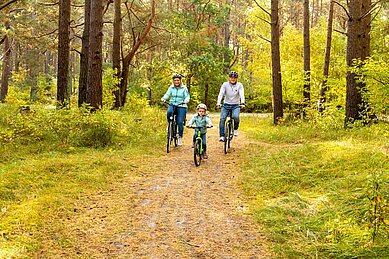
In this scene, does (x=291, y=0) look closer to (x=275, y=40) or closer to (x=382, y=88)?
(x=275, y=40)

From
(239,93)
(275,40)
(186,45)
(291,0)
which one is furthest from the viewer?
(291,0)

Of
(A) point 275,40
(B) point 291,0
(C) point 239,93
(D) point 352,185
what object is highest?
(B) point 291,0

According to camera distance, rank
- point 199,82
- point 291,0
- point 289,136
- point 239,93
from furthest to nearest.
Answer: point 291,0 < point 199,82 < point 289,136 < point 239,93

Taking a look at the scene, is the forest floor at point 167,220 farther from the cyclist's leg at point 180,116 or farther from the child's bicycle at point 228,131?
the cyclist's leg at point 180,116

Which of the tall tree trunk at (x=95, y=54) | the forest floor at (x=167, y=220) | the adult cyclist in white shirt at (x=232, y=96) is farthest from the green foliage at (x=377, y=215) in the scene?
the tall tree trunk at (x=95, y=54)

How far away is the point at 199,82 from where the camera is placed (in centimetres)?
3266

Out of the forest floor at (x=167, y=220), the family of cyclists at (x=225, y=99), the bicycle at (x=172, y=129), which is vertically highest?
the family of cyclists at (x=225, y=99)

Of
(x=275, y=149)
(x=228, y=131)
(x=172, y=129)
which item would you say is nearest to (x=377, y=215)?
(x=275, y=149)

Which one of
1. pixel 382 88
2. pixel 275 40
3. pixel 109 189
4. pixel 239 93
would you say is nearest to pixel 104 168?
pixel 109 189

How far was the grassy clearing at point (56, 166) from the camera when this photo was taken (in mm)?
4707

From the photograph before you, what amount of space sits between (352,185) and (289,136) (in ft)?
19.5

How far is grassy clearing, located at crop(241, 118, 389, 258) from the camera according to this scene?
419cm

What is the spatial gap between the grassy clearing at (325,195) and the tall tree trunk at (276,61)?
19.3ft

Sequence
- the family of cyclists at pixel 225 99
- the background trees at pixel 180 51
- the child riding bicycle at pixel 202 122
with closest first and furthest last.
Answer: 1. the child riding bicycle at pixel 202 122
2. the family of cyclists at pixel 225 99
3. the background trees at pixel 180 51
